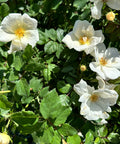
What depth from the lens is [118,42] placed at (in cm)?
137

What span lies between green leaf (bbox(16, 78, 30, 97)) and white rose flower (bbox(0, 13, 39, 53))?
8.0 inches

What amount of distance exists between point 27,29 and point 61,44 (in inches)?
8.4

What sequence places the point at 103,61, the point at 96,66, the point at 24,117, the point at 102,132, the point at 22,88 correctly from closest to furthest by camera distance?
the point at 24,117
the point at 22,88
the point at 96,66
the point at 103,61
the point at 102,132

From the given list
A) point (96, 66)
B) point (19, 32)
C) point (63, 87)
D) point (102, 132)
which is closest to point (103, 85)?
point (96, 66)

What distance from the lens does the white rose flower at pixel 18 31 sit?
1.13 metres

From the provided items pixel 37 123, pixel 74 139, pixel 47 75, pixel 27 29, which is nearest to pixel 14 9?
pixel 27 29

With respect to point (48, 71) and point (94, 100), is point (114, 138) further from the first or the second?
point (48, 71)

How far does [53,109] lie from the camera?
0.95m

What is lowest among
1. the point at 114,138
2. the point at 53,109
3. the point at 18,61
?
the point at 114,138

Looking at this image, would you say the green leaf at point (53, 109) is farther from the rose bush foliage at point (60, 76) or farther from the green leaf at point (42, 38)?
the green leaf at point (42, 38)

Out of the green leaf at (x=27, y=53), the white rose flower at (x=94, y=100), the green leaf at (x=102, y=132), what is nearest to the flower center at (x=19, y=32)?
the green leaf at (x=27, y=53)

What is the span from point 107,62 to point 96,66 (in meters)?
0.17

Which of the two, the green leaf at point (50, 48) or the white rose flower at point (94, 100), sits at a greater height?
the green leaf at point (50, 48)

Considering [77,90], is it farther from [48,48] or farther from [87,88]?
[48,48]
